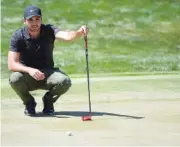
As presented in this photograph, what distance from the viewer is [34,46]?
28.1ft

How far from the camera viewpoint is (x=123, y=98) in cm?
1019

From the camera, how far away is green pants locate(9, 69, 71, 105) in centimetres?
855

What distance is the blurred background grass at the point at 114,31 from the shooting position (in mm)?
17141

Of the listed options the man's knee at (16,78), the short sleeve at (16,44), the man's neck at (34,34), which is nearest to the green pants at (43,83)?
the man's knee at (16,78)

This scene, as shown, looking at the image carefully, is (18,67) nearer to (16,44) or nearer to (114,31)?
(16,44)

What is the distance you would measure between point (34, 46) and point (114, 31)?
50.4 ft

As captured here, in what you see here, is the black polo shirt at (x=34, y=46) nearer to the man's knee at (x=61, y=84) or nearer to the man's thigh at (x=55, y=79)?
the man's thigh at (x=55, y=79)

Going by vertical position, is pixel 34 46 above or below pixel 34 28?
below

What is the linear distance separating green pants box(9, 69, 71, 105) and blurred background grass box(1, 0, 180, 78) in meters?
5.54

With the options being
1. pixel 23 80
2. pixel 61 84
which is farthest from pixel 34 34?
pixel 61 84

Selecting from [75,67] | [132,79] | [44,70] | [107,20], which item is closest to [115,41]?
[107,20]

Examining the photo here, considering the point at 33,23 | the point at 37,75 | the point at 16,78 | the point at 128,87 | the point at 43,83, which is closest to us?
the point at 37,75

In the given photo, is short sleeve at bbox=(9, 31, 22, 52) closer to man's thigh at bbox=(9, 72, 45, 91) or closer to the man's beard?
the man's beard

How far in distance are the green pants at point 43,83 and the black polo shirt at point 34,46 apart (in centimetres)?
15
